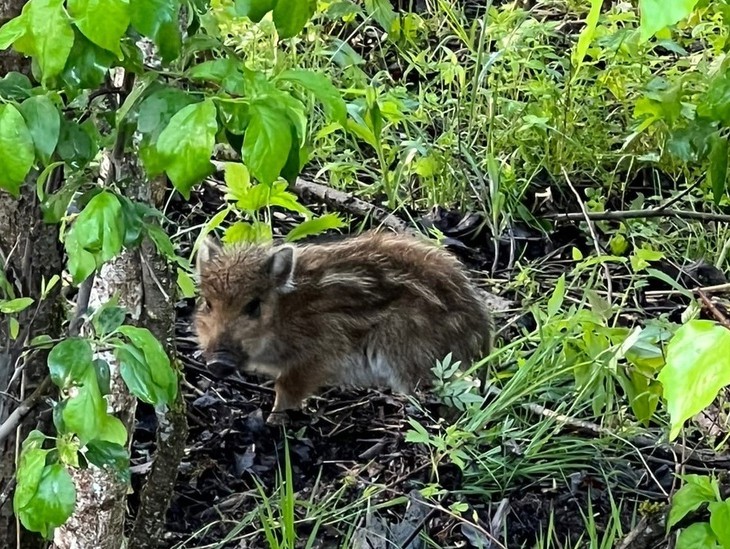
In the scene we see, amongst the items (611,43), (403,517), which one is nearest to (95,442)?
(403,517)

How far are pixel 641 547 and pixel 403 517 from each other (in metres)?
0.66

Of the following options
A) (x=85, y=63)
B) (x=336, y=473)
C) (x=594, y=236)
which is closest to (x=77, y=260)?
(x=85, y=63)

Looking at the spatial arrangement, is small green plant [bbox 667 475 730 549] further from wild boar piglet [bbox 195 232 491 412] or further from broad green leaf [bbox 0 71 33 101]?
Answer: wild boar piglet [bbox 195 232 491 412]

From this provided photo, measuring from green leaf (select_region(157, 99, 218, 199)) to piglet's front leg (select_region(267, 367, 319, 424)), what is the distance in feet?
7.98

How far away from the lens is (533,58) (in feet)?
16.7

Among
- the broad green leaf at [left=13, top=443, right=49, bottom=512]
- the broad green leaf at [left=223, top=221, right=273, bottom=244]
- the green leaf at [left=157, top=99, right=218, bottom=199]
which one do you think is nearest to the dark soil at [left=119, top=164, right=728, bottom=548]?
the broad green leaf at [left=223, top=221, right=273, bottom=244]

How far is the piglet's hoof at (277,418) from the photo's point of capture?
392 centimetres

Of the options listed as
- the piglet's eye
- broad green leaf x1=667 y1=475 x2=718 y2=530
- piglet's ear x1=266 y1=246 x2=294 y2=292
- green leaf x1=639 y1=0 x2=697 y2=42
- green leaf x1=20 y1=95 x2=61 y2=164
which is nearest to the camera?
green leaf x1=639 y1=0 x2=697 y2=42

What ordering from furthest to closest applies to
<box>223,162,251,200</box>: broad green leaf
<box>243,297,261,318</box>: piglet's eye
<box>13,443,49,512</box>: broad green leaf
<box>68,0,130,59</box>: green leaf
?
<box>243,297,261,318</box>: piglet's eye
<box>223,162,251,200</box>: broad green leaf
<box>13,443,49,512</box>: broad green leaf
<box>68,0,130,59</box>: green leaf

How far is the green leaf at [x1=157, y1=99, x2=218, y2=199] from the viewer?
1.58 m

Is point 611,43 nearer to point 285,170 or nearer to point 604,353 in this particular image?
point 604,353

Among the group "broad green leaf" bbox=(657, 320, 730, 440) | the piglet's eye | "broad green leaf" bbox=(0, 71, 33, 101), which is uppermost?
"broad green leaf" bbox=(657, 320, 730, 440)

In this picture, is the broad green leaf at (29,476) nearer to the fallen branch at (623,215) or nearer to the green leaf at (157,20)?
the green leaf at (157,20)

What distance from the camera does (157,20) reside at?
1.55m
